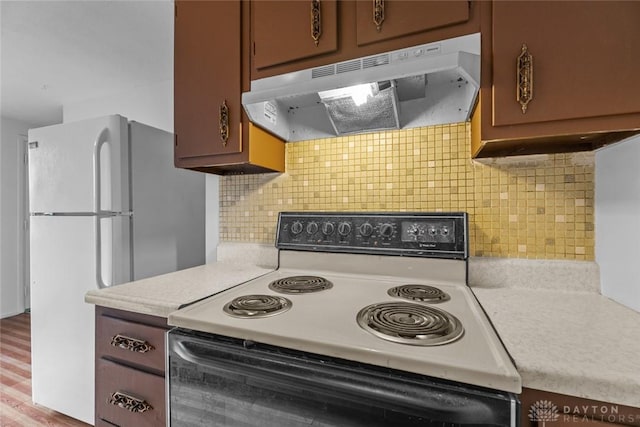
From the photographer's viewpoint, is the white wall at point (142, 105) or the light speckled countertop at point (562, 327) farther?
the white wall at point (142, 105)

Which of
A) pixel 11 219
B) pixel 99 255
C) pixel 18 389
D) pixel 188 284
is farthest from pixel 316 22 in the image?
pixel 11 219

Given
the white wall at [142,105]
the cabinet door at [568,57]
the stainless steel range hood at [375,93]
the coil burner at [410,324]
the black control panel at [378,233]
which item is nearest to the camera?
the coil burner at [410,324]

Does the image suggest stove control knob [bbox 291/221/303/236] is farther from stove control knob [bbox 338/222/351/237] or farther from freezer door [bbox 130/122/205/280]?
freezer door [bbox 130/122/205/280]

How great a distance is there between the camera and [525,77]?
826 millimetres

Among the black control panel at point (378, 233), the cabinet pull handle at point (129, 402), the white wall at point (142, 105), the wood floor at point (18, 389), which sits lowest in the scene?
the wood floor at point (18, 389)

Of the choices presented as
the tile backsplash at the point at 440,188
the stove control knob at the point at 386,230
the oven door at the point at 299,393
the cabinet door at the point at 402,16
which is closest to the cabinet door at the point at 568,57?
the cabinet door at the point at 402,16

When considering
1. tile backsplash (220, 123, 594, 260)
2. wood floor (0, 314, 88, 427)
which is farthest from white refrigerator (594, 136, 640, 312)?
wood floor (0, 314, 88, 427)

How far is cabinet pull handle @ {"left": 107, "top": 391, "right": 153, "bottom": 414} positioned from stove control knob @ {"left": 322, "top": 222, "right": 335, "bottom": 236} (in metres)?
0.91

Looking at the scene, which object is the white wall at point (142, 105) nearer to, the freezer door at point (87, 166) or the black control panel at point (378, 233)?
the freezer door at point (87, 166)

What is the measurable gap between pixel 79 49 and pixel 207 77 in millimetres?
1730

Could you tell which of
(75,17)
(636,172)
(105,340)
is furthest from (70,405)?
(636,172)

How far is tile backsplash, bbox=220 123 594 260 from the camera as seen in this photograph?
1051 mm

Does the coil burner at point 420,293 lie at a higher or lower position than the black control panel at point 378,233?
lower

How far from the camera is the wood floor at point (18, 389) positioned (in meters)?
1.71
